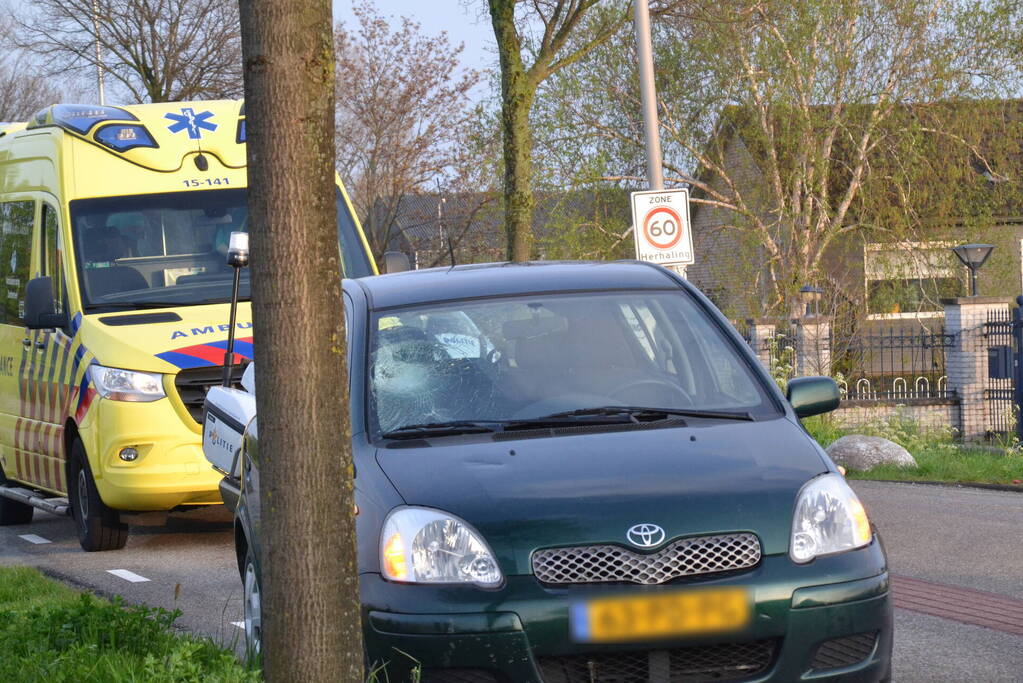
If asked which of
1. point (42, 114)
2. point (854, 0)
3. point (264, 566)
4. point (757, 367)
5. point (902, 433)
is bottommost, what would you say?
point (902, 433)

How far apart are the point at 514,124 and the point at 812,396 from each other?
38.3ft

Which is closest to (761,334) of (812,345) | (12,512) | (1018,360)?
(812,345)

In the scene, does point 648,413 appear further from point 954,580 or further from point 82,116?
point 82,116

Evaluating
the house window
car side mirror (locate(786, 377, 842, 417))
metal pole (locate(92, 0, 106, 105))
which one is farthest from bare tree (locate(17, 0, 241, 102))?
car side mirror (locate(786, 377, 842, 417))

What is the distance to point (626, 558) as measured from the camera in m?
4.15

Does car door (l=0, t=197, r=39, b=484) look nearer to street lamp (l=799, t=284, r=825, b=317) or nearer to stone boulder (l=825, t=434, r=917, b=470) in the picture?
stone boulder (l=825, t=434, r=917, b=470)

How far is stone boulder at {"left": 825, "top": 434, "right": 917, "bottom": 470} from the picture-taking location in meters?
14.0

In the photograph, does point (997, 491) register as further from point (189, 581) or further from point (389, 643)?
point (389, 643)

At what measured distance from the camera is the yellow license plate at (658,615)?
13.3ft

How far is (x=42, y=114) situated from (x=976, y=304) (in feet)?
45.7

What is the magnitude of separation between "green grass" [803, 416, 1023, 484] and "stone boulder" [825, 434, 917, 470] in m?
0.10

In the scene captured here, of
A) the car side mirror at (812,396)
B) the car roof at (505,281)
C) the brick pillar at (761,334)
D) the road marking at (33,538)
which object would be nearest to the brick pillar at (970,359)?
the brick pillar at (761,334)

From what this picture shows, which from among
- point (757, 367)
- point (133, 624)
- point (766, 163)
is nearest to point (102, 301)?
point (133, 624)

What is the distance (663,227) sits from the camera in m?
14.2
